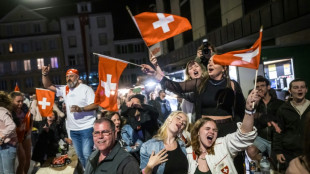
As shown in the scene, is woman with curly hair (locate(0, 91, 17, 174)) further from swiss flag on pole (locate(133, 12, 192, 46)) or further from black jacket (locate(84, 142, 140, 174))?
swiss flag on pole (locate(133, 12, 192, 46))

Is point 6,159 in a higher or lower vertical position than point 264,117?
lower

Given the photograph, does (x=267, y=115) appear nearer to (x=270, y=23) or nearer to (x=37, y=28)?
(x=270, y=23)

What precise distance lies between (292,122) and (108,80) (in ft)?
10.6

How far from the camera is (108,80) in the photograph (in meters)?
5.75

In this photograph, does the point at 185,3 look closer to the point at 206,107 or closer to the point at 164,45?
the point at 164,45

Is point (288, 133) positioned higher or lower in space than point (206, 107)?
lower

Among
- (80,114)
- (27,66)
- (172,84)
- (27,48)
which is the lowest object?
(80,114)

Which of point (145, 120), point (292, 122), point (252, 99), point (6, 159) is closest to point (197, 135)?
point (252, 99)

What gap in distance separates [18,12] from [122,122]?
52.7 m

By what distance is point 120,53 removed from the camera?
54.8m

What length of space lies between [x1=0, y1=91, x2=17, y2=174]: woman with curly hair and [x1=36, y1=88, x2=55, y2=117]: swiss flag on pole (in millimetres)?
2862

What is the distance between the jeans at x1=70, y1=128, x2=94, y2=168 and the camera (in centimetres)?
619

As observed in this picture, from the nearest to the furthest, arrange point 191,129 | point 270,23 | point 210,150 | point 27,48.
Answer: point 210,150 < point 191,129 < point 270,23 < point 27,48

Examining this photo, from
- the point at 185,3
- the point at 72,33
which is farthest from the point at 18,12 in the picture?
the point at 185,3
